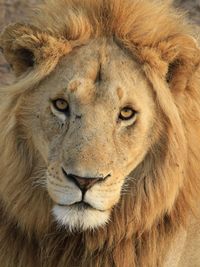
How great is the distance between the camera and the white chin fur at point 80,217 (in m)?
4.17

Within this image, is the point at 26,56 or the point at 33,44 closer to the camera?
the point at 33,44

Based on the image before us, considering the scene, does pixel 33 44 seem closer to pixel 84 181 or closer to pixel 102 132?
pixel 102 132

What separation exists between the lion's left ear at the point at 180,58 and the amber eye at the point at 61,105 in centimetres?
58

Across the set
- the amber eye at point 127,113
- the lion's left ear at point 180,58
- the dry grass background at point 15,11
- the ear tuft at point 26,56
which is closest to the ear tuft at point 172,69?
the lion's left ear at point 180,58

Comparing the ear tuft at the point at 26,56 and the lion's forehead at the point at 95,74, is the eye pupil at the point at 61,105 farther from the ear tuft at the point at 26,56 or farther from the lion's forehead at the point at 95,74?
the ear tuft at the point at 26,56

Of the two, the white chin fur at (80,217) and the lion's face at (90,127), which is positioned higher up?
the lion's face at (90,127)

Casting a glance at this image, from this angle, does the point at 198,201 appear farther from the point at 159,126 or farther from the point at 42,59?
the point at 42,59

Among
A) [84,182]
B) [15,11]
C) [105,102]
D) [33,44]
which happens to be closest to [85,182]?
[84,182]

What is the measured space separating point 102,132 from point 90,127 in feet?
0.21

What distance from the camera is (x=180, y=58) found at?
14.7ft

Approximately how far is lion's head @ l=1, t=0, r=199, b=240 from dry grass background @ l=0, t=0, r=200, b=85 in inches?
117

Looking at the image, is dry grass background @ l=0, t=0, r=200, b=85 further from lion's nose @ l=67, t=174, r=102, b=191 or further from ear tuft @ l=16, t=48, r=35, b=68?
lion's nose @ l=67, t=174, r=102, b=191

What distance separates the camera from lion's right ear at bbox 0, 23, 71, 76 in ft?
14.5

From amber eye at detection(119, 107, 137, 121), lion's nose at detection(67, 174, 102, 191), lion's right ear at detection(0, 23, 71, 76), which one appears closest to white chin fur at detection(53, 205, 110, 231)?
lion's nose at detection(67, 174, 102, 191)
